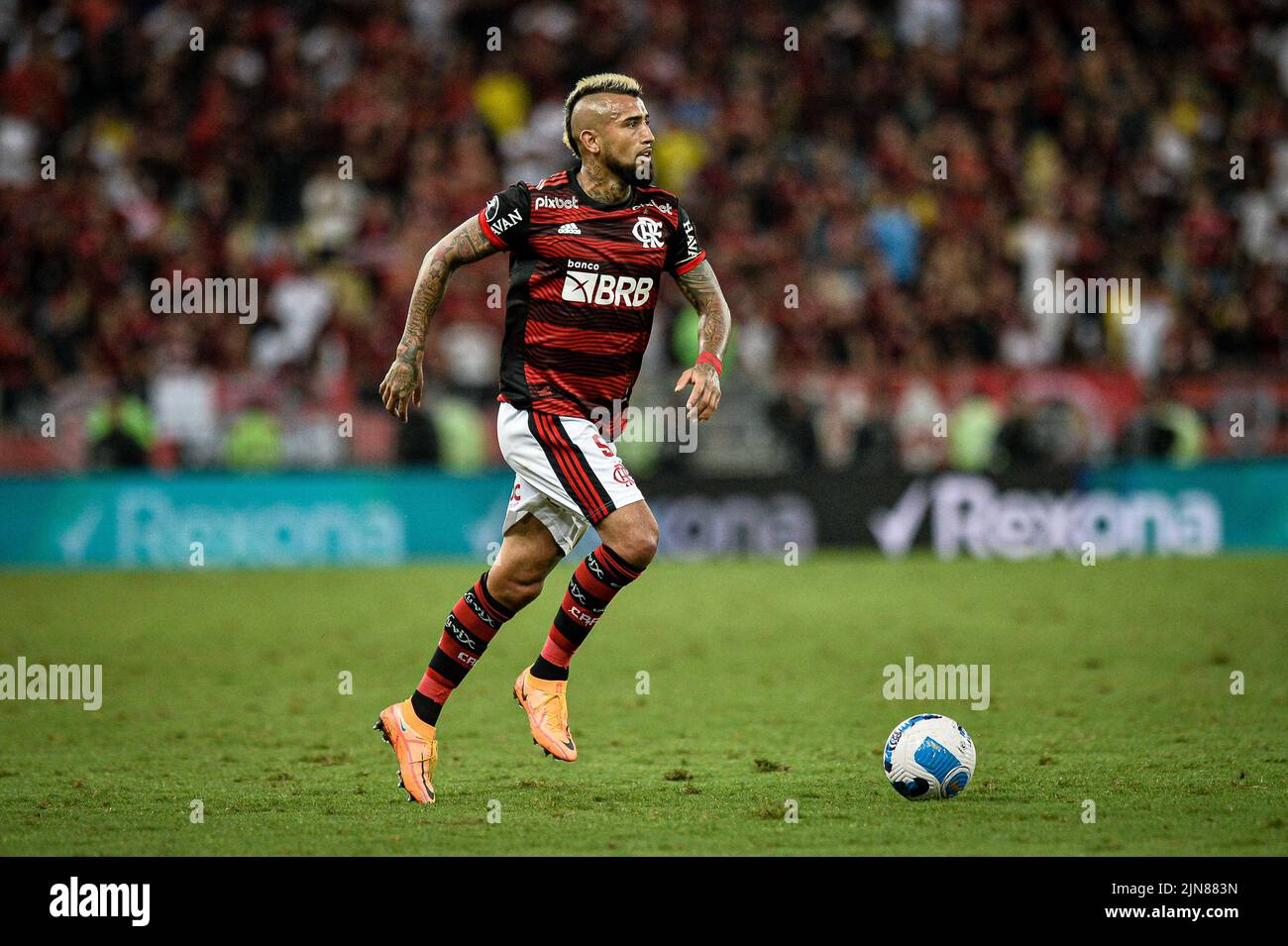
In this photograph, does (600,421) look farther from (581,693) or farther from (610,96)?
(581,693)

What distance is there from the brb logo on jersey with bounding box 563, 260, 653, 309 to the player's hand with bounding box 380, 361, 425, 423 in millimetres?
731

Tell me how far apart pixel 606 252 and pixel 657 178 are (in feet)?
51.0

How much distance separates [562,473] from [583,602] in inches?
23.4

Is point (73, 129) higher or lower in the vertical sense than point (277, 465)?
higher

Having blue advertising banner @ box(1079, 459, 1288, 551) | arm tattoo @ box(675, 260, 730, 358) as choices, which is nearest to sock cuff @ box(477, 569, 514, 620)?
arm tattoo @ box(675, 260, 730, 358)

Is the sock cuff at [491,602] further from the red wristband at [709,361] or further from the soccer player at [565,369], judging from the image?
the red wristband at [709,361]

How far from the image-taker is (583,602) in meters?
7.28

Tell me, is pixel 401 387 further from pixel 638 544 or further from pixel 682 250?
pixel 682 250

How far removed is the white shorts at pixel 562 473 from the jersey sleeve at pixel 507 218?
28.8 inches

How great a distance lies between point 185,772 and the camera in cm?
736

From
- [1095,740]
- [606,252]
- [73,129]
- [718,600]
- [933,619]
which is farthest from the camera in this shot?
[73,129]

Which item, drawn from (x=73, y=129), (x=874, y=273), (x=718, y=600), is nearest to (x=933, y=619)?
(x=718, y=600)

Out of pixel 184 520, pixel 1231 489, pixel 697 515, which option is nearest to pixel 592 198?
pixel 697 515

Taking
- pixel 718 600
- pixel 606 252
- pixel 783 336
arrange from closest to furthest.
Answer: pixel 606 252
pixel 718 600
pixel 783 336
